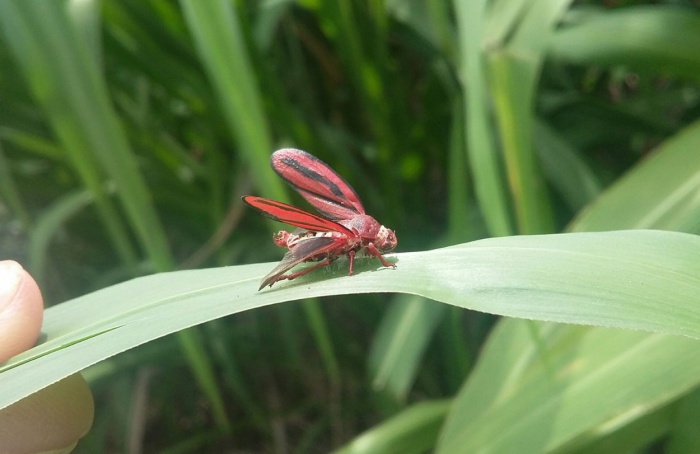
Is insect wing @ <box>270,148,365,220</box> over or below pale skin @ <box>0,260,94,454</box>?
over

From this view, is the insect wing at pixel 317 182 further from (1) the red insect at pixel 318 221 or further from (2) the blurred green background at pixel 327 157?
(2) the blurred green background at pixel 327 157

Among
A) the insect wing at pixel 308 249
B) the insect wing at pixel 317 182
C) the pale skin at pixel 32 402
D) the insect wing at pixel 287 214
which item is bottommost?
the pale skin at pixel 32 402

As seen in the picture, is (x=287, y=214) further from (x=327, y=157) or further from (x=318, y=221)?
(x=327, y=157)

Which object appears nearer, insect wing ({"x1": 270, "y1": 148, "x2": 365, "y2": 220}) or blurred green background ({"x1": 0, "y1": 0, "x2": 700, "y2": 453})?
insect wing ({"x1": 270, "y1": 148, "x2": 365, "y2": 220})

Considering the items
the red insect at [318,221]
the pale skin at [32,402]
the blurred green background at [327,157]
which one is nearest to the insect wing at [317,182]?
the red insect at [318,221]

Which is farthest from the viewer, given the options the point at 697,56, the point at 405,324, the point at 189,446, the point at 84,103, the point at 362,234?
the point at 189,446

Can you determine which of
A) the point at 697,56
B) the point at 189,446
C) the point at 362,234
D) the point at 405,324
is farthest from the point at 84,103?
the point at 189,446

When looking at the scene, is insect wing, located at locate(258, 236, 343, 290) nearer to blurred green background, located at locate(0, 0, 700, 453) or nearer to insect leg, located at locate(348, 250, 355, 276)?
insect leg, located at locate(348, 250, 355, 276)

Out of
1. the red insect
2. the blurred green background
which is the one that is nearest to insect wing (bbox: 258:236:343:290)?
the red insect

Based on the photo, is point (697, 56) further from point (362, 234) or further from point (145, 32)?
point (145, 32)
